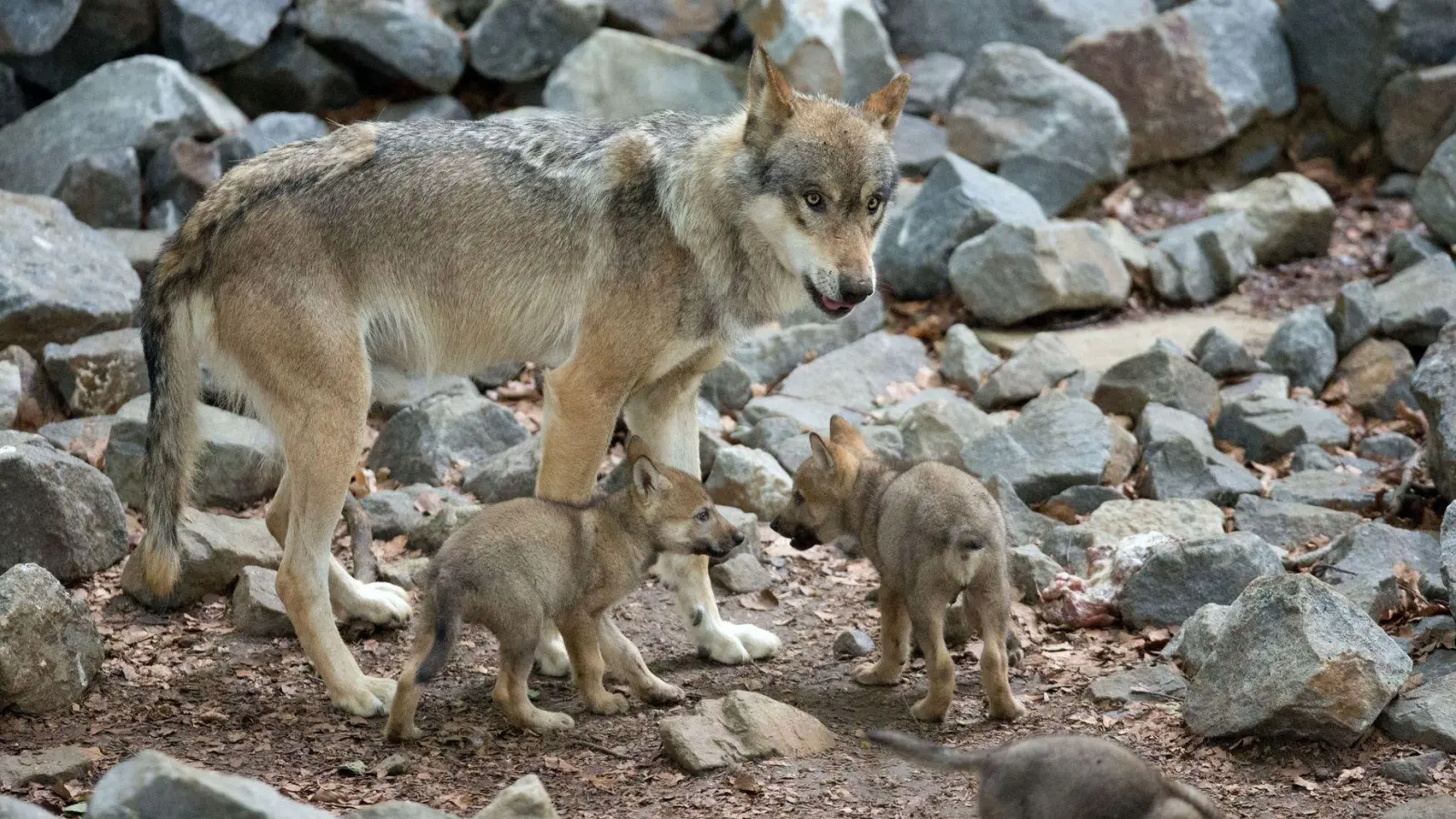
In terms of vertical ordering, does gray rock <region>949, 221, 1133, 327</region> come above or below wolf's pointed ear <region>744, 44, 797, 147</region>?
below

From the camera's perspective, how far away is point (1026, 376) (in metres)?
10.2

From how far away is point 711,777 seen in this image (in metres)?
5.56

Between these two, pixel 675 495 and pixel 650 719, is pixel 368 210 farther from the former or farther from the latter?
pixel 650 719

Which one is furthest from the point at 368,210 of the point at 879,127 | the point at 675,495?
the point at 879,127

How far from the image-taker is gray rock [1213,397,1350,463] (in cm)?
948

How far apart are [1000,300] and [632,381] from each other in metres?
5.42

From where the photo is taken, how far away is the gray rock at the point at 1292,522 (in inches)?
310

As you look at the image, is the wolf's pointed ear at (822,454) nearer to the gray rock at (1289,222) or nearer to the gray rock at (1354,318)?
the gray rock at (1354,318)

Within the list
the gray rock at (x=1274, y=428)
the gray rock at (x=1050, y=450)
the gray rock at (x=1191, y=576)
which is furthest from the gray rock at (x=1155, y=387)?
the gray rock at (x=1191, y=576)

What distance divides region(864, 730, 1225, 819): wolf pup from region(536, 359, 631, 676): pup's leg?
97.3 inches

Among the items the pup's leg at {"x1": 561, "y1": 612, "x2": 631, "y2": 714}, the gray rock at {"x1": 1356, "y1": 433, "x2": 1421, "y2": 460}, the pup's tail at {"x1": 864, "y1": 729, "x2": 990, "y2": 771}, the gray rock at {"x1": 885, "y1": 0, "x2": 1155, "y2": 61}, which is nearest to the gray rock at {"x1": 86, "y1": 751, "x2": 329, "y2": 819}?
the pup's tail at {"x1": 864, "y1": 729, "x2": 990, "y2": 771}

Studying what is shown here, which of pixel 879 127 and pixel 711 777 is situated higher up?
pixel 879 127

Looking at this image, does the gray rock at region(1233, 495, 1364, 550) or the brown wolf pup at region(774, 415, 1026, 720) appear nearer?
the brown wolf pup at region(774, 415, 1026, 720)

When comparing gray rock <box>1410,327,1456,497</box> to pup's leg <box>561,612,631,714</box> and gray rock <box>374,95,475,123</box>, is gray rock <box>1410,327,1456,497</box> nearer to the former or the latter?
pup's leg <box>561,612,631,714</box>
